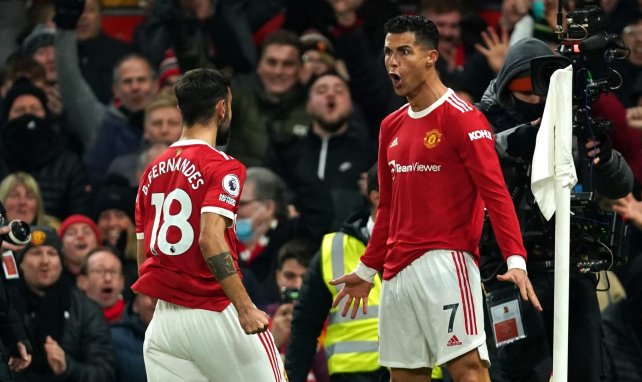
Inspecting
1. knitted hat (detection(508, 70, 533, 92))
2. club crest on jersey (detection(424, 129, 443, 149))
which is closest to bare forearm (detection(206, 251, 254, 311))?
club crest on jersey (detection(424, 129, 443, 149))

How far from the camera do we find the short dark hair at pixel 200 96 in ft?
26.5

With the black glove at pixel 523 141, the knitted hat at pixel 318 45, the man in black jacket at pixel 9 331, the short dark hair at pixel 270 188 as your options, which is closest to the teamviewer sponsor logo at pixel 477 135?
the black glove at pixel 523 141

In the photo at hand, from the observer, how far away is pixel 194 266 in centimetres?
796

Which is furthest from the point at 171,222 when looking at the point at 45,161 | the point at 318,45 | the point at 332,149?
the point at 318,45

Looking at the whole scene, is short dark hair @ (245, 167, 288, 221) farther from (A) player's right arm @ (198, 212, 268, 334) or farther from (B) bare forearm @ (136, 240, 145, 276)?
(A) player's right arm @ (198, 212, 268, 334)

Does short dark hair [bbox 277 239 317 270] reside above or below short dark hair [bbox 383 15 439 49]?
below

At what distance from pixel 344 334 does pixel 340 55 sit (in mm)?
4187

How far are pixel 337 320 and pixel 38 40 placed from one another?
5493 millimetres

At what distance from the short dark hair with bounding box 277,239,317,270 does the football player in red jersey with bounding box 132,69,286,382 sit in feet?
12.3

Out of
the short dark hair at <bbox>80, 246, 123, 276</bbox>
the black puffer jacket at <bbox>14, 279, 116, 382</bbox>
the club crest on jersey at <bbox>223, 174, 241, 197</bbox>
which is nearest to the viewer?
the club crest on jersey at <bbox>223, 174, 241, 197</bbox>

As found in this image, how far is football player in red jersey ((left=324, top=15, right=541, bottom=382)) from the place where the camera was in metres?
8.05

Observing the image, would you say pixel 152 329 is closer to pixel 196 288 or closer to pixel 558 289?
pixel 196 288

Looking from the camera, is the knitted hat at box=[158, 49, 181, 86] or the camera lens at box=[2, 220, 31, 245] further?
the knitted hat at box=[158, 49, 181, 86]

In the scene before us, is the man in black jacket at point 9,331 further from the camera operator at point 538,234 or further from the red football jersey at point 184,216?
the camera operator at point 538,234
